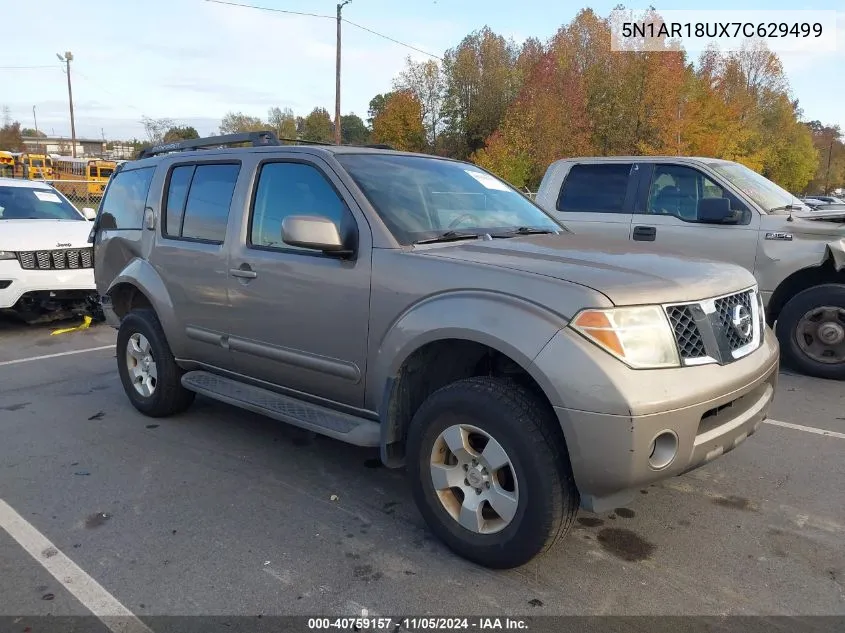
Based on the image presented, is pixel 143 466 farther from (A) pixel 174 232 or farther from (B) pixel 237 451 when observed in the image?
(A) pixel 174 232

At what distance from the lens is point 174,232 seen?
457cm

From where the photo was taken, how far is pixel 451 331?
2908 mm

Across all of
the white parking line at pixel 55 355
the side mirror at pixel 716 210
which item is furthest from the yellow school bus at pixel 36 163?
the side mirror at pixel 716 210

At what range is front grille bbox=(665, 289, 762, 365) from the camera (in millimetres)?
2713

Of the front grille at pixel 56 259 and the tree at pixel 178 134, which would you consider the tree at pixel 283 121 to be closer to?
the tree at pixel 178 134

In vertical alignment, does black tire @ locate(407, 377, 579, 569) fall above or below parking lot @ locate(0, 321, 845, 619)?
above

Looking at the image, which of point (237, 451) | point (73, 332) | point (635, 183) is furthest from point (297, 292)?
point (73, 332)

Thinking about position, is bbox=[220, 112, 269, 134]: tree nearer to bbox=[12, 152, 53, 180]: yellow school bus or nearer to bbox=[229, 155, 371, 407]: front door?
bbox=[12, 152, 53, 180]: yellow school bus

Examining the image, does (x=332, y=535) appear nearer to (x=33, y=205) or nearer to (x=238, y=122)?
(x=33, y=205)

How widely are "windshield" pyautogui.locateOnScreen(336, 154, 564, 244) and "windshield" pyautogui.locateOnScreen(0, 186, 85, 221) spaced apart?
22.5 feet

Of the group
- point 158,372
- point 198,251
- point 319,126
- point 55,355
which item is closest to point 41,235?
point 55,355

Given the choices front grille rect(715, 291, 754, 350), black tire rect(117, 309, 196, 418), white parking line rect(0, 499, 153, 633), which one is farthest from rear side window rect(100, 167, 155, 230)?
front grille rect(715, 291, 754, 350)

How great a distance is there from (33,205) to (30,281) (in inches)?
76.0

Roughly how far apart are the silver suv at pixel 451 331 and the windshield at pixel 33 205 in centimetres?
512
